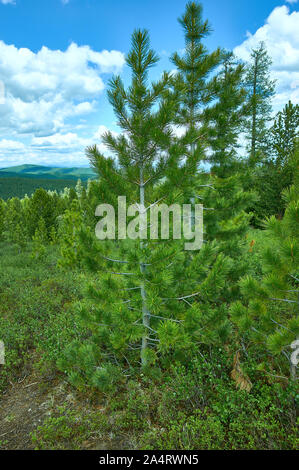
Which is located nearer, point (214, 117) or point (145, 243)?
point (145, 243)

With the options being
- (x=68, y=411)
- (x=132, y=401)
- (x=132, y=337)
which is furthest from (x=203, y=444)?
(x=68, y=411)

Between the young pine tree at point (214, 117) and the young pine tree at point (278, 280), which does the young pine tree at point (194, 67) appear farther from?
the young pine tree at point (278, 280)

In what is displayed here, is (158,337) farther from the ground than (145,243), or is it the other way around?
(145,243)

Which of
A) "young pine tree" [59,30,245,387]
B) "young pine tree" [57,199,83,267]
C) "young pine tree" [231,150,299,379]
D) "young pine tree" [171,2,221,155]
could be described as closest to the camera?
"young pine tree" [231,150,299,379]

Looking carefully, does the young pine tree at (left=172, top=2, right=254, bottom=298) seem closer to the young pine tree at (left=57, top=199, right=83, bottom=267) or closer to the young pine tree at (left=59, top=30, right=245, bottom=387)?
the young pine tree at (left=59, top=30, right=245, bottom=387)

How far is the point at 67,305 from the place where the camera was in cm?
588

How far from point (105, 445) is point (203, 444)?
1.04 meters

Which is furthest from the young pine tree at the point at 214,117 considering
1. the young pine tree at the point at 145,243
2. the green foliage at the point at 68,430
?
the green foliage at the point at 68,430

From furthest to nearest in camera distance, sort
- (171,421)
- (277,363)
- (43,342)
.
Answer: (43,342)
(277,363)
(171,421)

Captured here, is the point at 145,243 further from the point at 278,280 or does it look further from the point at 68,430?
the point at 68,430

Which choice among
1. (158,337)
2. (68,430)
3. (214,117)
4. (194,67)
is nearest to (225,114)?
(214,117)

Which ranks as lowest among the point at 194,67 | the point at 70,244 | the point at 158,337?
the point at 158,337

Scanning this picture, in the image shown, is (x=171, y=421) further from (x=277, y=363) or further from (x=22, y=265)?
(x=22, y=265)

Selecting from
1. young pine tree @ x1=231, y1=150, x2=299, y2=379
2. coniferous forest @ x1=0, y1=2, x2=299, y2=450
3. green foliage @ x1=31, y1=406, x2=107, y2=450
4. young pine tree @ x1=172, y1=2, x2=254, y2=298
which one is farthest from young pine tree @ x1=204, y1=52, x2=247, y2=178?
green foliage @ x1=31, y1=406, x2=107, y2=450
